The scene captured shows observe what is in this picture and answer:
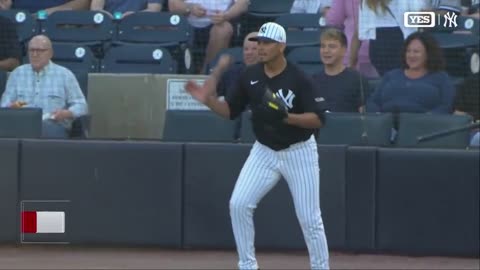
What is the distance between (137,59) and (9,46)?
118 centimetres

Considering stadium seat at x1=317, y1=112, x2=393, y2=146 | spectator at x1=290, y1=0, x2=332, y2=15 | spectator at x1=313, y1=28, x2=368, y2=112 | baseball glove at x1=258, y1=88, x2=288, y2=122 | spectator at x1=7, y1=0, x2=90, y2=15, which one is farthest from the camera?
spectator at x1=7, y1=0, x2=90, y2=15

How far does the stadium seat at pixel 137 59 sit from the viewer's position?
33.5ft

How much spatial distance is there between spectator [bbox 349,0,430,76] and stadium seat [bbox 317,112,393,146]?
752 mm

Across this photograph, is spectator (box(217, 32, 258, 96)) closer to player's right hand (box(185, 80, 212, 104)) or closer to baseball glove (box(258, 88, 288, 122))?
Answer: baseball glove (box(258, 88, 288, 122))

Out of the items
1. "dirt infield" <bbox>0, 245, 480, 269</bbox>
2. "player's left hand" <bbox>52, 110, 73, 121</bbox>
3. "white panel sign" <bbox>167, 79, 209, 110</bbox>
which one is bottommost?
"dirt infield" <bbox>0, 245, 480, 269</bbox>

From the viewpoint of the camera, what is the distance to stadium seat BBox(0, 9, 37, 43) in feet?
35.4

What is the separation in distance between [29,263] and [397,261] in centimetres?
281

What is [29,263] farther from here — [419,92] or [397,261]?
[419,92]

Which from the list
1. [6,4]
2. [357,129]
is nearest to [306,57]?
[357,129]

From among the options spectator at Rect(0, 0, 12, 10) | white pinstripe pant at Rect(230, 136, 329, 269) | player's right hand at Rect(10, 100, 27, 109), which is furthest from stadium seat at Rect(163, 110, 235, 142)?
spectator at Rect(0, 0, 12, 10)

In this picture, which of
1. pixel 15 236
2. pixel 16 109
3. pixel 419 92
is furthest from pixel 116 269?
pixel 419 92

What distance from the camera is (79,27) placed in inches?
431

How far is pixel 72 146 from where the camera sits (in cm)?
903

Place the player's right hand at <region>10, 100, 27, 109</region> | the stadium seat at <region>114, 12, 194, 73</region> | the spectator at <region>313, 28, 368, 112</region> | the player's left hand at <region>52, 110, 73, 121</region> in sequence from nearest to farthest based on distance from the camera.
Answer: the spectator at <region>313, 28, 368, 112</region>
the player's left hand at <region>52, 110, 73, 121</region>
the player's right hand at <region>10, 100, 27, 109</region>
the stadium seat at <region>114, 12, 194, 73</region>
